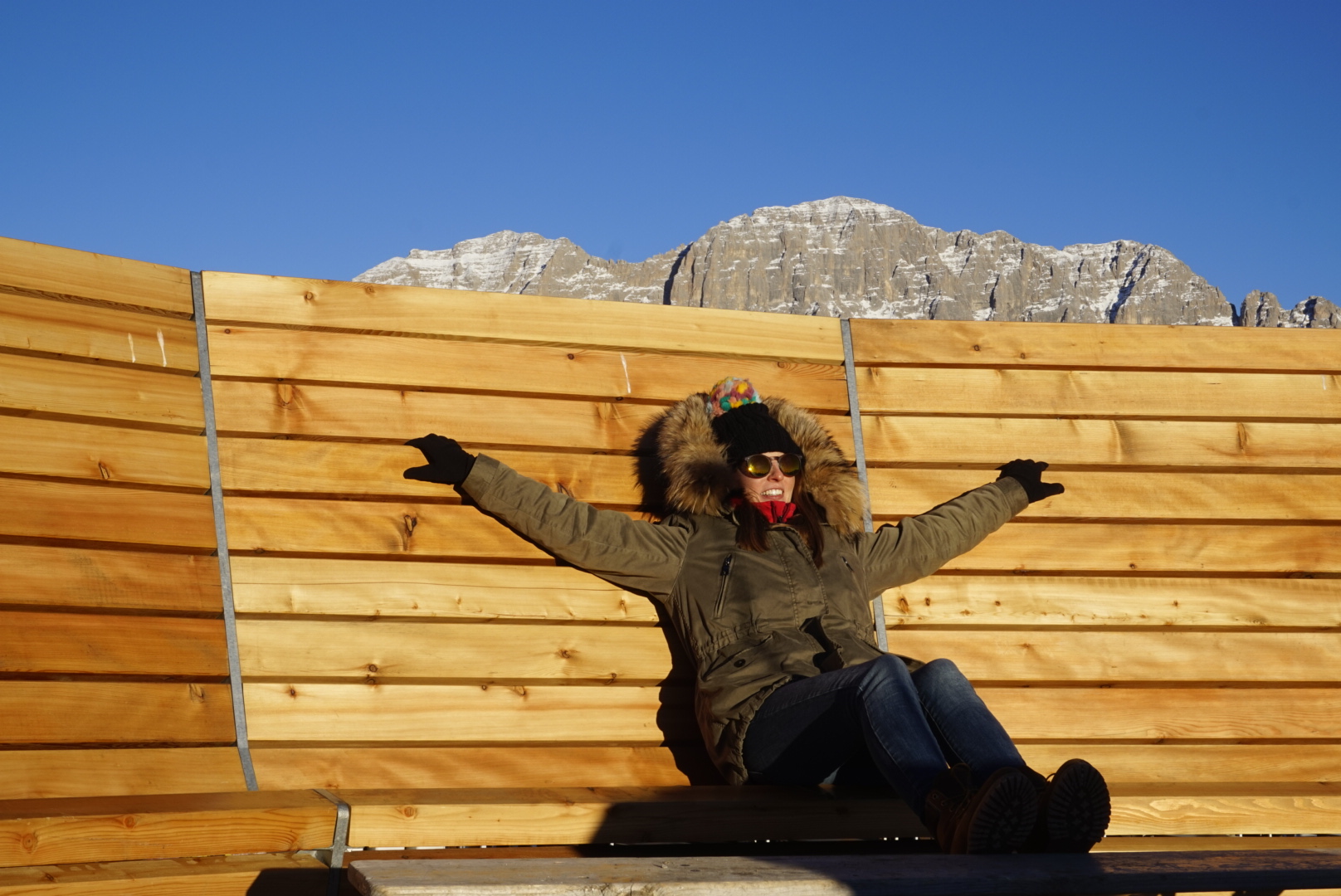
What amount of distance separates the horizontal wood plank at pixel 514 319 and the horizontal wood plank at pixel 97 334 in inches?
6.2

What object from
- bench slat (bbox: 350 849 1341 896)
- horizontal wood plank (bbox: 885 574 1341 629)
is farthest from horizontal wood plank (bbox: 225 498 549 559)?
bench slat (bbox: 350 849 1341 896)

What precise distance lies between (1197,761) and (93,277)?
3.68 metres

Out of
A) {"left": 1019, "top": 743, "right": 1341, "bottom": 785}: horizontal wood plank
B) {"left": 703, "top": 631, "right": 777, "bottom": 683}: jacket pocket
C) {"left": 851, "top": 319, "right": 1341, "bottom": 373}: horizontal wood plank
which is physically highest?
{"left": 851, "top": 319, "right": 1341, "bottom": 373}: horizontal wood plank

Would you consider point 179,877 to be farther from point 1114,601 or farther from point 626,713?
point 1114,601

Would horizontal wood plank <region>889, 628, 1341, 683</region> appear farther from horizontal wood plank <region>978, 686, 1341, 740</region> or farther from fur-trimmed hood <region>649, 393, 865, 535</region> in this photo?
fur-trimmed hood <region>649, 393, 865, 535</region>

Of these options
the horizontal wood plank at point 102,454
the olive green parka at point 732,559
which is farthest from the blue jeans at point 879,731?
the horizontal wood plank at point 102,454

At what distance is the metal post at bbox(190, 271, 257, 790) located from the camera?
2.98m

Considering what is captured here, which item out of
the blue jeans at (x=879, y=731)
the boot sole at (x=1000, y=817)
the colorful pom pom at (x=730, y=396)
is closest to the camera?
the boot sole at (x=1000, y=817)

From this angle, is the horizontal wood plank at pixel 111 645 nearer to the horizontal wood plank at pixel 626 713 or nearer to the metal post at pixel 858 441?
the horizontal wood plank at pixel 626 713

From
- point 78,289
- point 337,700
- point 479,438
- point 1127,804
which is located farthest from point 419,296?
point 1127,804

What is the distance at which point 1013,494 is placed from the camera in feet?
12.4

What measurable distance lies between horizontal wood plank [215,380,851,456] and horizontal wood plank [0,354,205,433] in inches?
4.0

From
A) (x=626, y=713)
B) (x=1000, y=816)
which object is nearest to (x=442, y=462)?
(x=626, y=713)

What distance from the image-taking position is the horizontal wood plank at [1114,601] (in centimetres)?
373
